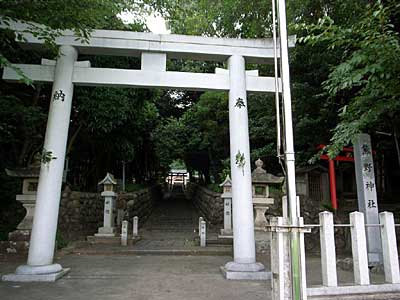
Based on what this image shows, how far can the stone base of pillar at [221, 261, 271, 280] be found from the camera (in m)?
5.50

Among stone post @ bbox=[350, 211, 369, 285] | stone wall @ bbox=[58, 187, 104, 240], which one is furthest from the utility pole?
stone wall @ bbox=[58, 187, 104, 240]

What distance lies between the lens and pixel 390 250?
403cm

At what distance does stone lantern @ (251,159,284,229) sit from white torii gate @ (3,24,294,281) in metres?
2.74

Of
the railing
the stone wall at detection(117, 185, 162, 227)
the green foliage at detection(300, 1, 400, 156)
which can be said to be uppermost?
the green foliage at detection(300, 1, 400, 156)

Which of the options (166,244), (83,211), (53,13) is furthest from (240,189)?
(83,211)

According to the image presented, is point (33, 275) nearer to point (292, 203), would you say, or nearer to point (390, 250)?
point (292, 203)

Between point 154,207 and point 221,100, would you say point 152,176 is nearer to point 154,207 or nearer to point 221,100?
A: point 154,207

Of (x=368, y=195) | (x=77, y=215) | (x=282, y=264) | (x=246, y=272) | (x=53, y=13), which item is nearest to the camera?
→ (x=282, y=264)

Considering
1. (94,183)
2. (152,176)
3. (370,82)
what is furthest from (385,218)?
Answer: (152,176)

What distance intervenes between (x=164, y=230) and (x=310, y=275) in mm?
9405

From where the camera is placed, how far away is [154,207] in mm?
22688

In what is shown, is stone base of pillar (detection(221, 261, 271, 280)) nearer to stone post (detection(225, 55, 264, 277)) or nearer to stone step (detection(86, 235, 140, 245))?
stone post (detection(225, 55, 264, 277))

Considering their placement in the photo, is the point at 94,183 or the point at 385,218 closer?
the point at 385,218

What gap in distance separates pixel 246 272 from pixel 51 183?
4102 millimetres
